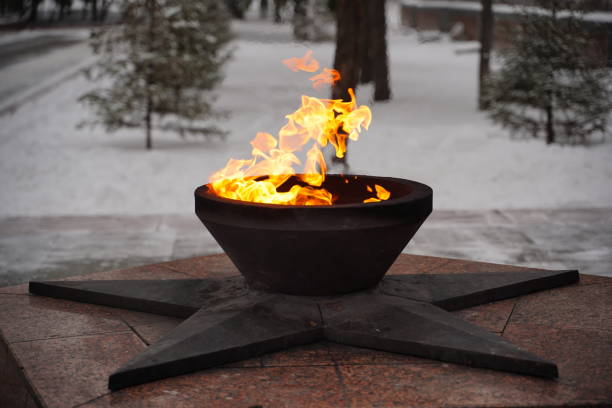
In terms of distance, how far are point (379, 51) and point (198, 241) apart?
399 inches

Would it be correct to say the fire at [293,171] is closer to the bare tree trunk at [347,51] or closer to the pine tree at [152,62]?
the bare tree trunk at [347,51]

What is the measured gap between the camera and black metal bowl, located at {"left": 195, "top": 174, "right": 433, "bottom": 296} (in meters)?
3.96

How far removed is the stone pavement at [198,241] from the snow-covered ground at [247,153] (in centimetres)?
61

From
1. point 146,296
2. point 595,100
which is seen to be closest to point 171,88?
point 595,100

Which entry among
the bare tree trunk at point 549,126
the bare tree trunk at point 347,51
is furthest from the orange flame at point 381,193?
the bare tree trunk at point 549,126

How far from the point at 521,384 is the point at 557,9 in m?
9.65

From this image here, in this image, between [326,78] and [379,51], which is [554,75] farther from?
[326,78]

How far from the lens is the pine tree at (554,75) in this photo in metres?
11.6

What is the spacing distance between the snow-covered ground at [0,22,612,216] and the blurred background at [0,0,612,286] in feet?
0.12

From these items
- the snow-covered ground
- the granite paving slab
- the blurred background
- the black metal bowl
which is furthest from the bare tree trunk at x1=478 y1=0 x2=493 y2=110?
the black metal bowl

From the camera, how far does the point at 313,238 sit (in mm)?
3982

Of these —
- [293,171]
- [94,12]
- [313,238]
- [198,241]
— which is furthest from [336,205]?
[94,12]

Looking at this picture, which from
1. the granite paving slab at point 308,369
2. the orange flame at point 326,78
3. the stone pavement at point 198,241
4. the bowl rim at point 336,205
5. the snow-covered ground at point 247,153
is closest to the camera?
the granite paving slab at point 308,369

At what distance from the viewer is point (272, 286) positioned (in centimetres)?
438
